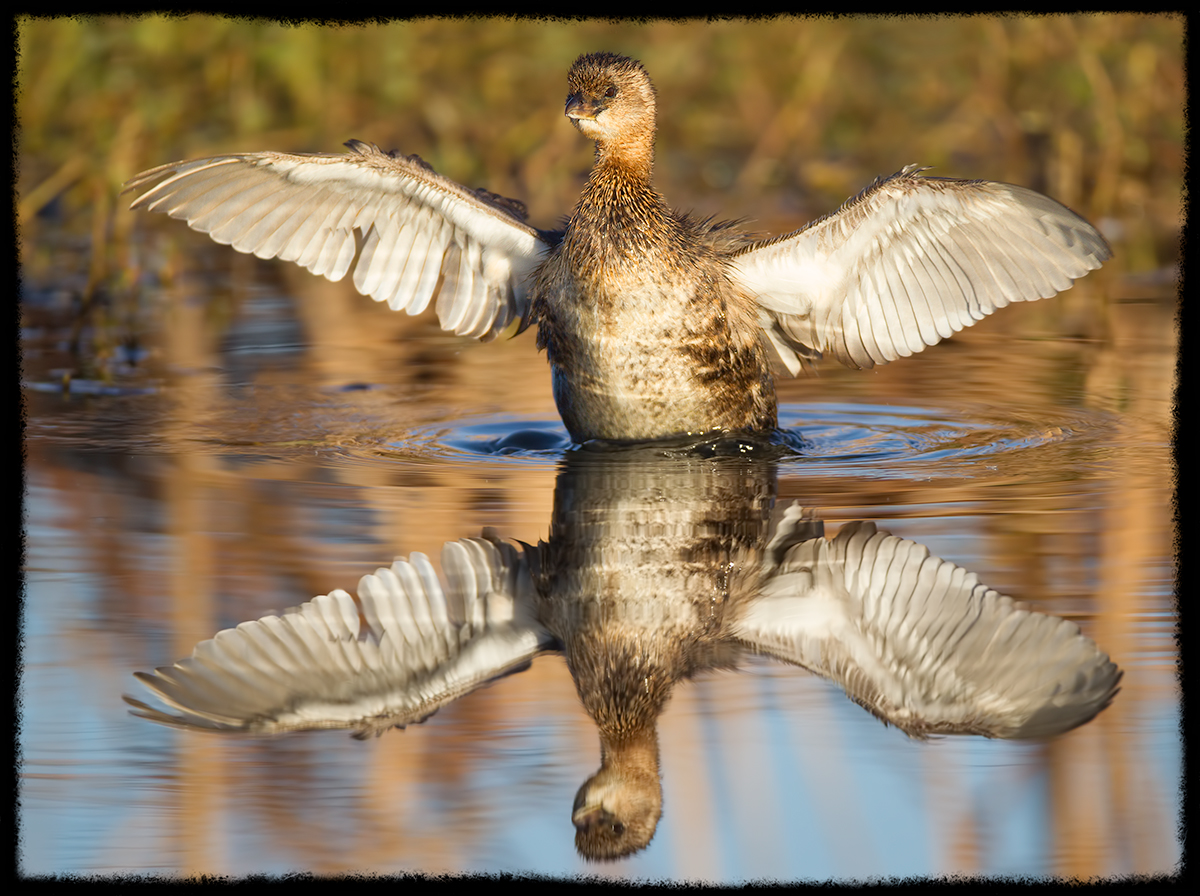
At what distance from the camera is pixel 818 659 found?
4066 mm

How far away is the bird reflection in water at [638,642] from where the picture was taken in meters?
3.75

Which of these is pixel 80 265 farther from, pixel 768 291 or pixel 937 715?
pixel 937 715

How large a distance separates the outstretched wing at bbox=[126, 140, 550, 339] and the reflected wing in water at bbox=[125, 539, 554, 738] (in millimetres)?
2423

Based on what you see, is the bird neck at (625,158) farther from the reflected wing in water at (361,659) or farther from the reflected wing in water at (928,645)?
the reflected wing in water at (361,659)

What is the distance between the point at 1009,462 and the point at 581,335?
170 cm

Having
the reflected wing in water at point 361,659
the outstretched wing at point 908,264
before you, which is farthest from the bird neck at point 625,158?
the reflected wing in water at point 361,659

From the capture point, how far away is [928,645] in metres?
4.15

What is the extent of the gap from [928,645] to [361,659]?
4.73 ft

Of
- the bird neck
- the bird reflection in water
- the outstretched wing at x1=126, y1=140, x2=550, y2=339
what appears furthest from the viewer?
the bird neck

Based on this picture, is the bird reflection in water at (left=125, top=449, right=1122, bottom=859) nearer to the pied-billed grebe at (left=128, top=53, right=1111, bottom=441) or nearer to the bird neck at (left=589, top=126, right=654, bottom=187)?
the pied-billed grebe at (left=128, top=53, right=1111, bottom=441)

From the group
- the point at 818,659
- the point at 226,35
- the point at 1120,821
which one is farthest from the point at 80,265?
the point at 1120,821

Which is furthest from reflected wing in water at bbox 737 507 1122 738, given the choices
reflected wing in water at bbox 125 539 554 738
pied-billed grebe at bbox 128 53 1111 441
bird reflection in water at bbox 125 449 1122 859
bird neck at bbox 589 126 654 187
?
bird neck at bbox 589 126 654 187

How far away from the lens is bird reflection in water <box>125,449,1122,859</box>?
12.3ft

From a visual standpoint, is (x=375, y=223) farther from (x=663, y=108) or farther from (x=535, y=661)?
(x=663, y=108)
